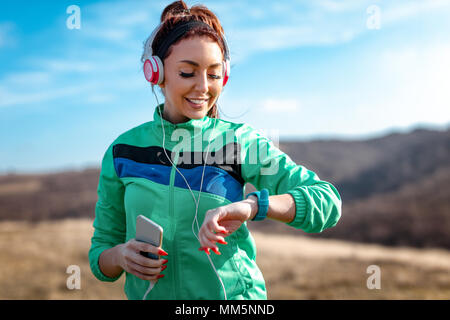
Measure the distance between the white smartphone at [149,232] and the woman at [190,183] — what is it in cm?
3

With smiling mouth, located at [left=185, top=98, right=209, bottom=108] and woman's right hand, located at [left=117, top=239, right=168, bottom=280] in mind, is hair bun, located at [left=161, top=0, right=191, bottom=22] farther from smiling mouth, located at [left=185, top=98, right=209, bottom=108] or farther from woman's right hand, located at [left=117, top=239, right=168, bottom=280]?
woman's right hand, located at [left=117, top=239, right=168, bottom=280]

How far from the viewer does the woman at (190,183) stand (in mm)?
2051

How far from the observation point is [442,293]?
782 cm

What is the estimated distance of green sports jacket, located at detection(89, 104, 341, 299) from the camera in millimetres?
2070

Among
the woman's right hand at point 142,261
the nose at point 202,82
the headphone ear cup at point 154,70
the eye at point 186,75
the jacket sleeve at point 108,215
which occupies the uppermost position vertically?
the headphone ear cup at point 154,70

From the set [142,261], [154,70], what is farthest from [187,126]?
[142,261]

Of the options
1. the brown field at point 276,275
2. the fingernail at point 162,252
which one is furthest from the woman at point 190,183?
the brown field at point 276,275

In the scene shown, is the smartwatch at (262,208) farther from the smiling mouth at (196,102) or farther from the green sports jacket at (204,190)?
the smiling mouth at (196,102)

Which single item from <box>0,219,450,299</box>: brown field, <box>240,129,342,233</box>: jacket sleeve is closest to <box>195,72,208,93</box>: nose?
<box>240,129,342,233</box>: jacket sleeve

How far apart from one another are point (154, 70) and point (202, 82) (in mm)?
294

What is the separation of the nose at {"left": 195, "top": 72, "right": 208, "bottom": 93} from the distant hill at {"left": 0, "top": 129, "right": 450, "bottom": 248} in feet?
68.0
